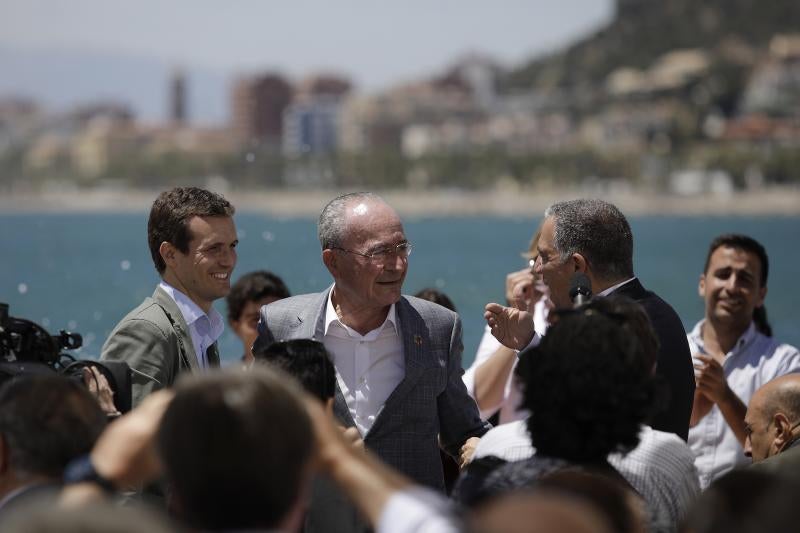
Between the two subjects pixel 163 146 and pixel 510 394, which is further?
pixel 163 146

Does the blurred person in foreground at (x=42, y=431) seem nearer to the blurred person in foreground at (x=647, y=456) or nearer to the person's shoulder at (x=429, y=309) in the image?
the blurred person in foreground at (x=647, y=456)

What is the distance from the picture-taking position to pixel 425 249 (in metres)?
73.8

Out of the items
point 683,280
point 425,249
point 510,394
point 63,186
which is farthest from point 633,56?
point 510,394

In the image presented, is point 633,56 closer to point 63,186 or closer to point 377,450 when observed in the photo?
point 63,186

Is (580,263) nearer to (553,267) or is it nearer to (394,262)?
(553,267)

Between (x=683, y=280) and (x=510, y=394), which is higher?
(x=510, y=394)

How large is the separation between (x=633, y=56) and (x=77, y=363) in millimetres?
192884

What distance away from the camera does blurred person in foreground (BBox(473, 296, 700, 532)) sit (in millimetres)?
2807

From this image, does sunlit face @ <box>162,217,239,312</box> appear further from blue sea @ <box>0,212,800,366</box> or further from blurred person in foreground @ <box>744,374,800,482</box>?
blue sea @ <box>0,212,800,366</box>

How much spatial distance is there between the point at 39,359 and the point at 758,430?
97.1 inches

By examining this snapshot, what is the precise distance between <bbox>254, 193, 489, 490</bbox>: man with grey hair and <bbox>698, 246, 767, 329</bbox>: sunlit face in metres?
1.87

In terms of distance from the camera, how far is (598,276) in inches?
163

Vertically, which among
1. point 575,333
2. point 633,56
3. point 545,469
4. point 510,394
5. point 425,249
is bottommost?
point 425,249

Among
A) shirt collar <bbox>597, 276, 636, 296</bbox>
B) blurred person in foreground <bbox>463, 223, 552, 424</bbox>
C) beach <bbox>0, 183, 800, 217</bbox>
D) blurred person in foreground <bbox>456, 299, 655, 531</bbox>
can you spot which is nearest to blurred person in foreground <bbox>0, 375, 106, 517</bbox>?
blurred person in foreground <bbox>456, 299, 655, 531</bbox>
